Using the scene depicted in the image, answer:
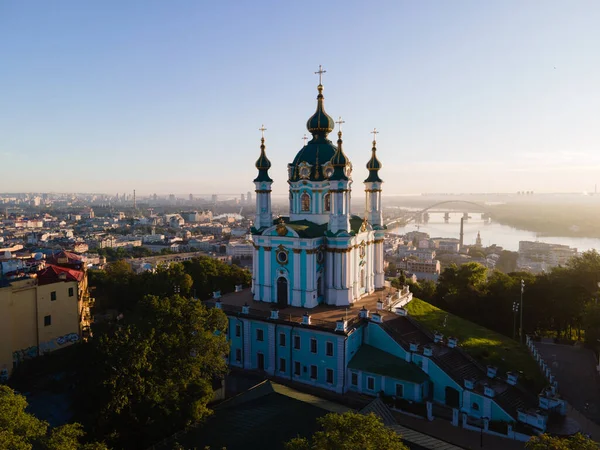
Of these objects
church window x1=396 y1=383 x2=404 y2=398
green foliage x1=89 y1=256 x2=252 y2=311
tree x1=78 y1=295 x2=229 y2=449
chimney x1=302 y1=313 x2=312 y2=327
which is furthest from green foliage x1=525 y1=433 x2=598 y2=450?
green foliage x1=89 y1=256 x2=252 y2=311

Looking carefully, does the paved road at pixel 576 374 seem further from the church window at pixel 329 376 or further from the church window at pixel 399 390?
the church window at pixel 329 376

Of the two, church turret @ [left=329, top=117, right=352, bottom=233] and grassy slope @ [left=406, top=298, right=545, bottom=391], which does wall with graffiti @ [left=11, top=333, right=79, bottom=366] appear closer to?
church turret @ [left=329, top=117, right=352, bottom=233]

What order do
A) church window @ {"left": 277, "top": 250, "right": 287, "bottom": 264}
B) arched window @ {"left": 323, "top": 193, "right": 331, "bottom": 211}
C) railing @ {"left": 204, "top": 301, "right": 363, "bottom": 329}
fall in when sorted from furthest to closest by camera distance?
arched window @ {"left": 323, "top": 193, "right": 331, "bottom": 211} < church window @ {"left": 277, "top": 250, "right": 287, "bottom": 264} < railing @ {"left": 204, "top": 301, "right": 363, "bottom": 329}

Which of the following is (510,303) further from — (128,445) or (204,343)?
(128,445)

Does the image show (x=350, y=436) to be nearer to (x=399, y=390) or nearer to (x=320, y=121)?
(x=399, y=390)

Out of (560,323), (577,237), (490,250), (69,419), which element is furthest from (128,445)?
→ (577,237)

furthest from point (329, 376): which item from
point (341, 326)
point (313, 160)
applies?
point (313, 160)

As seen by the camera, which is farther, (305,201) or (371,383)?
(305,201)
